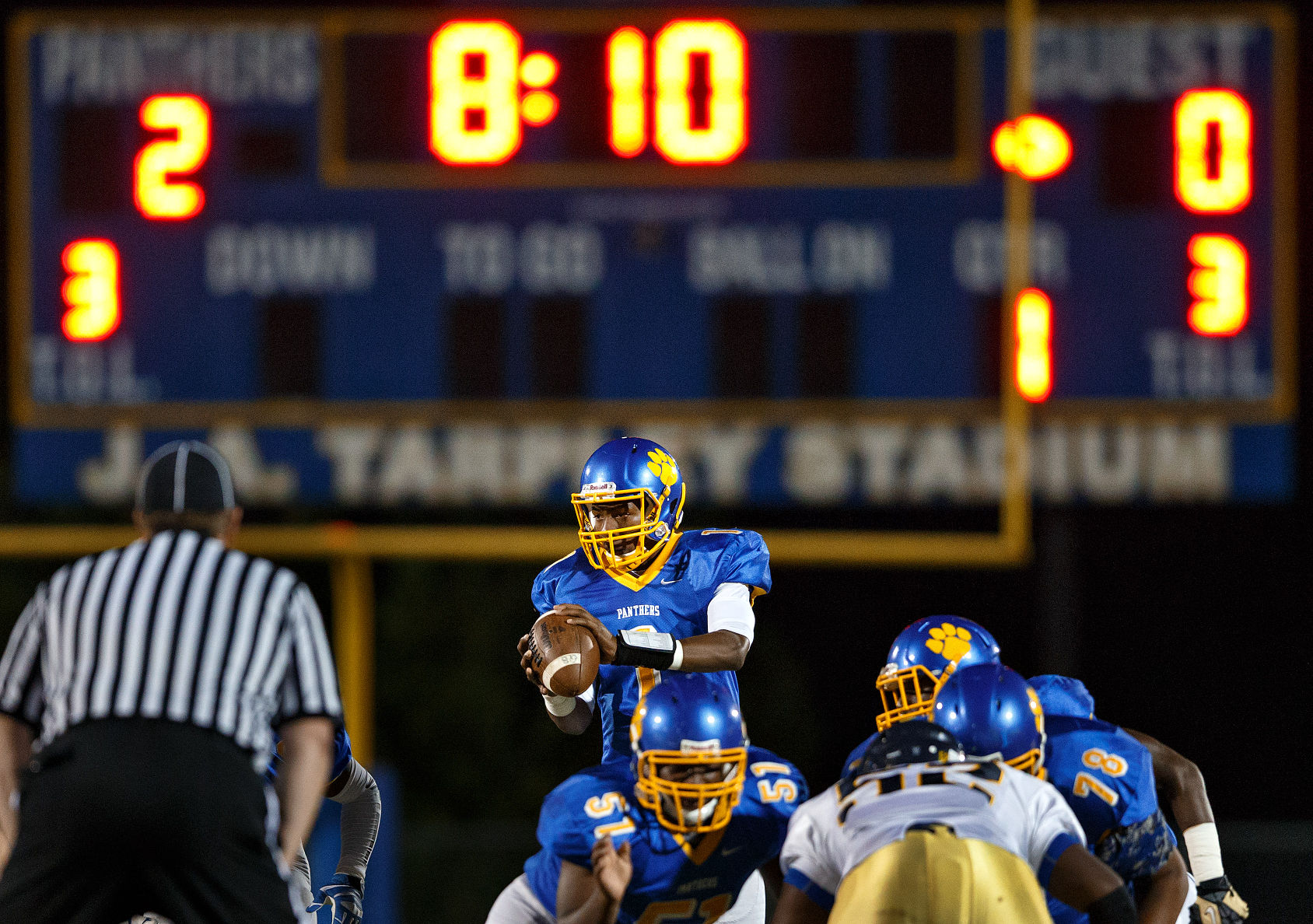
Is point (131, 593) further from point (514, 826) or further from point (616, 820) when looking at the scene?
point (514, 826)

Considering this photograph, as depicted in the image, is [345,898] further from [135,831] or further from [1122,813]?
[1122,813]

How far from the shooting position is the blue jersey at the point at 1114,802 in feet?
13.6

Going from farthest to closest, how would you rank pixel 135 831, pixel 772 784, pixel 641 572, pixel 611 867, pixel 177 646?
pixel 641 572
pixel 772 784
pixel 611 867
pixel 177 646
pixel 135 831

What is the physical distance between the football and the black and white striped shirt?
63 cm

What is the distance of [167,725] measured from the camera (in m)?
3.38

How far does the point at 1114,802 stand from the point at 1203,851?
2.24 feet

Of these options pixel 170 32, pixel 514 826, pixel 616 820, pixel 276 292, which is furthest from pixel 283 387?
pixel 616 820

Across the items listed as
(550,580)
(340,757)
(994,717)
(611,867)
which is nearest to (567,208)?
(550,580)

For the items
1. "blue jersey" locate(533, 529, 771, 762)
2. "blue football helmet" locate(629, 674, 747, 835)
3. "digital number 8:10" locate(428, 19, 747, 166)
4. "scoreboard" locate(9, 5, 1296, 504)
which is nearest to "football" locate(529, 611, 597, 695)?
"blue football helmet" locate(629, 674, 747, 835)

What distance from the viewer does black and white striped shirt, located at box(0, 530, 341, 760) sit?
3.40 meters

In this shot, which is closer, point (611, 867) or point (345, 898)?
point (611, 867)

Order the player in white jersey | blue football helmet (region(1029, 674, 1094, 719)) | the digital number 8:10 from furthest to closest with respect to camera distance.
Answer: the digital number 8:10
blue football helmet (region(1029, 674, 1094, 719))
the player in white jersey

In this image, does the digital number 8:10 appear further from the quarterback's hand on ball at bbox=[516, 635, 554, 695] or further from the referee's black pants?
the referee's black pants

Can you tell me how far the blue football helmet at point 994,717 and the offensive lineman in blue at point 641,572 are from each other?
0.56 meters
